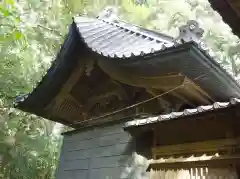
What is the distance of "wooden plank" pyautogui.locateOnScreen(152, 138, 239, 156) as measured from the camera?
3.94 meters

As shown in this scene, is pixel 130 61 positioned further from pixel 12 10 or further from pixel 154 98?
pixel 12 10

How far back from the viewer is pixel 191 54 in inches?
174

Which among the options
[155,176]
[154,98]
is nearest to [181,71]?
[154,98]

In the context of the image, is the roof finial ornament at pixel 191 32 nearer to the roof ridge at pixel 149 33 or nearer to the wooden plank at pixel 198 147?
the roof ridge at pixel 149 33

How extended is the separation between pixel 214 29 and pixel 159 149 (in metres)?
15.4

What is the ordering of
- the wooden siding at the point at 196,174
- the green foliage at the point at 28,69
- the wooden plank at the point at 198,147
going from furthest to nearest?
the green foliage at the point at 28,69
the wooden plank at the point at 198,147
the wooden siding at the point at 196,174

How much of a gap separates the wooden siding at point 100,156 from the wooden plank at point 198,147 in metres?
0.39

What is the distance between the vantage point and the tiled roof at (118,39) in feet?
19.4

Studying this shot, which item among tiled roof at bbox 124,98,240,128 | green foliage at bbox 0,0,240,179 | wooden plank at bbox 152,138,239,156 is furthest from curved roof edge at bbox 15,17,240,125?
wooden plank at bbox 152,138,239,156

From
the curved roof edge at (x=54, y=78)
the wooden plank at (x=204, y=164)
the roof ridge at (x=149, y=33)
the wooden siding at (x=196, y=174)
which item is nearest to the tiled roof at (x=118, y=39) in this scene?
the roof ridge at (x=149, y=33)

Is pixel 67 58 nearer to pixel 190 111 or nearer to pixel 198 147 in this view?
pixel 190 111

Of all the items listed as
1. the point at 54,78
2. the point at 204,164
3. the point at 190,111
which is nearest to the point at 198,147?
the point at 204,164

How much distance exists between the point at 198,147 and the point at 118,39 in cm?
357

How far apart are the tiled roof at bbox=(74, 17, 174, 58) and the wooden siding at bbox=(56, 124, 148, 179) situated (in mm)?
1458
